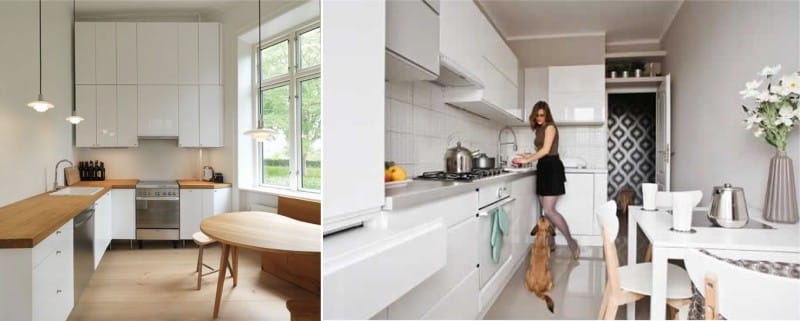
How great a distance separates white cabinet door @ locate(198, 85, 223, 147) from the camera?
→ 547 millimetres

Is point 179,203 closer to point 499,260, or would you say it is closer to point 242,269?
point 242,269

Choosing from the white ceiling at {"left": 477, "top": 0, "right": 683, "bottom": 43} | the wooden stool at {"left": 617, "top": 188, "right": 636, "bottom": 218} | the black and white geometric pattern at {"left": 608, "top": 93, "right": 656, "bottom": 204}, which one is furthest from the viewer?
the black and white geometric pattern at {"left": 608, "top": 93, "right": 656, "bottom": 204}

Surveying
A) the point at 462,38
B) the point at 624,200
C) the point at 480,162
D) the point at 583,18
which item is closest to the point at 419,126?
the point at 462,38

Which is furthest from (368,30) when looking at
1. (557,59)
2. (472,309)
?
(557,59)

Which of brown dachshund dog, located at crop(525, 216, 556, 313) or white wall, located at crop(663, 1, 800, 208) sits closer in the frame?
white wall, located at crop(663, 1, 800, 208)

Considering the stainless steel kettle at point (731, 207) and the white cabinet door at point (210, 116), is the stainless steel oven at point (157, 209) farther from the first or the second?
the stainless steel kettle at point (731, 207)

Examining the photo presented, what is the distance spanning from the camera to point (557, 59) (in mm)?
4785

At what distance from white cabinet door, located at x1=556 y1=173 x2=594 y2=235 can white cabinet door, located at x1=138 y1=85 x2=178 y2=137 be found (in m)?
4.26

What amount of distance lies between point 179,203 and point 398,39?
1048 mm

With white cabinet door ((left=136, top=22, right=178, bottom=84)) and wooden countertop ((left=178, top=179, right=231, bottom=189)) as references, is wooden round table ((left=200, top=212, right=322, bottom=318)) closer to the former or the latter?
wooden countertop ((left=178, top=179, right=231, bottom=189))

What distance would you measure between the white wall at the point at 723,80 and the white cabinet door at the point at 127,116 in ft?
8.15

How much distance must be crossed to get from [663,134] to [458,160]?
8.26ft

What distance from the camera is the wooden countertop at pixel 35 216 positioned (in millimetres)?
402

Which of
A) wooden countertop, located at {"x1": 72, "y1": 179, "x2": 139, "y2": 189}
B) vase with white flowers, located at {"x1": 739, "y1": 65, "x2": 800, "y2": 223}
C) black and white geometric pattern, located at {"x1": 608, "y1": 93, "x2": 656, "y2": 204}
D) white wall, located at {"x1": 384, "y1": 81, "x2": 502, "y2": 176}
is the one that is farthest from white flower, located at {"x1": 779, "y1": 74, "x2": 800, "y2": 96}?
black and white geometric pattern, located at {"x1": 608, "y1": 93, "x2": 656, "y2": 204}
